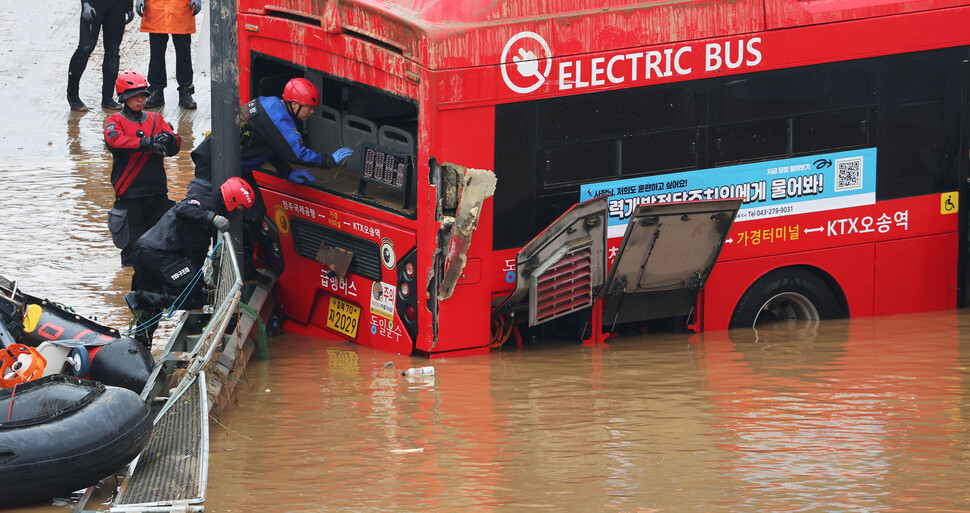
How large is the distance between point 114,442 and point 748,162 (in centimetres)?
501

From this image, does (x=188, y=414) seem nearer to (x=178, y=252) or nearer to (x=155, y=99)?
(x=178, y=252)

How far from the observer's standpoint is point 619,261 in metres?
9.46

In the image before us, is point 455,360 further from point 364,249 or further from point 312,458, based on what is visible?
point 312,458

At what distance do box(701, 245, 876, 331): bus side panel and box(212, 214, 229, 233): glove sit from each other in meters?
3.40

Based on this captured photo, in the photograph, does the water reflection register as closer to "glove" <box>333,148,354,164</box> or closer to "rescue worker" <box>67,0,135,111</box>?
"glove" <box>333,148,354,164</box>

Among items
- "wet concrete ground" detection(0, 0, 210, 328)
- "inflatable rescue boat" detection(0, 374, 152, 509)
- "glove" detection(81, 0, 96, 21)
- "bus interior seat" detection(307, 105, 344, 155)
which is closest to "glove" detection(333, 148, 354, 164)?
"bus interior seat" detection(307, 105, 344, 155)

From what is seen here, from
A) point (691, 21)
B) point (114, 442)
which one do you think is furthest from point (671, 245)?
point (114, 442)

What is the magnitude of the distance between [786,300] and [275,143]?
3980 mm

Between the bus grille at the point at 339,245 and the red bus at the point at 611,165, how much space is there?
0.06ft

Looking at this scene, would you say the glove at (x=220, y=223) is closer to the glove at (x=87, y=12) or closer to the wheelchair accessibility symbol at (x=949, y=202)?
the wheelchair accessibility symbol at (x=949, y=202)

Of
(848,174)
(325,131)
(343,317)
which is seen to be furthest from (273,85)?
(848,174)

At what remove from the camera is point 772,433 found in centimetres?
795

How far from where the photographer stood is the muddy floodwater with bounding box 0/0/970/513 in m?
7.01

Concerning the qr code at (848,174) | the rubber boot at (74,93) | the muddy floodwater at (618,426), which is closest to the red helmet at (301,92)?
the muddy floodwater at (618,426)
